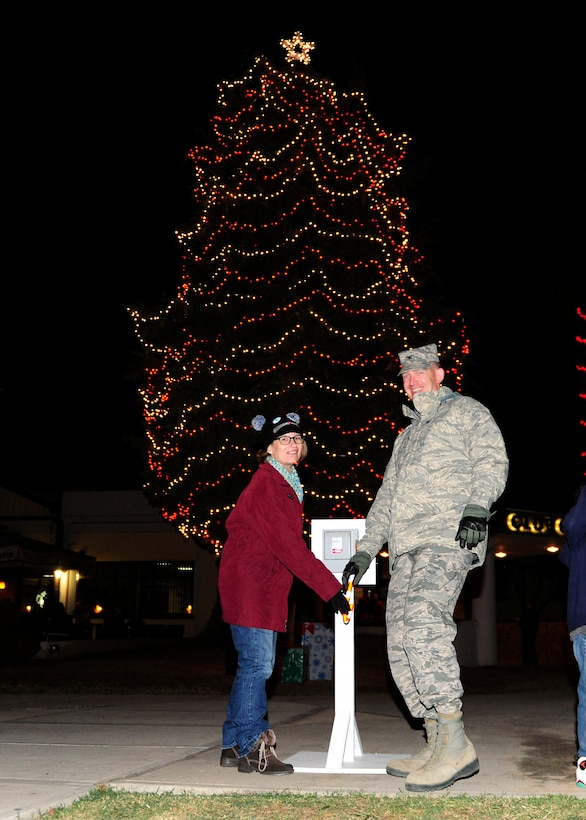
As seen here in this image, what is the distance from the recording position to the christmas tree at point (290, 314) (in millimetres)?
16375

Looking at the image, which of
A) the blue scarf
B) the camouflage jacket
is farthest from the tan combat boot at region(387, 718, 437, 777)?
the blue scarf

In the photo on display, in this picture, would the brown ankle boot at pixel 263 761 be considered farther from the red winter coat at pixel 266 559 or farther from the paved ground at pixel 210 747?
the red winter coat at pixel 266 559

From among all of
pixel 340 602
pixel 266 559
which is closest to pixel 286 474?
pixel 266 559

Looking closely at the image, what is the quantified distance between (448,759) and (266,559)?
1345 millimetres

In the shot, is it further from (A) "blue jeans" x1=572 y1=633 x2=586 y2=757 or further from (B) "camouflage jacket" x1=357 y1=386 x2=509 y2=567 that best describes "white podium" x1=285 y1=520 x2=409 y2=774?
(A) "blue jeans" x1=572 y1=633 x2=586 y2=757

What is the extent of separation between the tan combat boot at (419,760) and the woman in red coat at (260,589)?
54 cm

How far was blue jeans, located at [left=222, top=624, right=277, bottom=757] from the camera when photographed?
4.89 m

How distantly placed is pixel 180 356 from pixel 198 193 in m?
3.01

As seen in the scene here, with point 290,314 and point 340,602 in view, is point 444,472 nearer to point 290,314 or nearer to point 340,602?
point 340,602

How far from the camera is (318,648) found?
1274 cm

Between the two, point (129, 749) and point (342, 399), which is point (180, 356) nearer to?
point (342, 399)

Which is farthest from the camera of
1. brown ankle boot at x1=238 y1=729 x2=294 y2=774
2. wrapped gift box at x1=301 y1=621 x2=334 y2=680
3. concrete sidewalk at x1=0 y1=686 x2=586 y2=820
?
wrapped gift box at x1=301 y1=621 x2=334 y2=680

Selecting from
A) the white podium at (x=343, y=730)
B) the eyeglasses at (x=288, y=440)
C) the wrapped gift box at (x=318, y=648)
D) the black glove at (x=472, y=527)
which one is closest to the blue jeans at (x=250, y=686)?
the white podium at (x=343, y=730)

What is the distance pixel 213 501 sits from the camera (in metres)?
17.0
